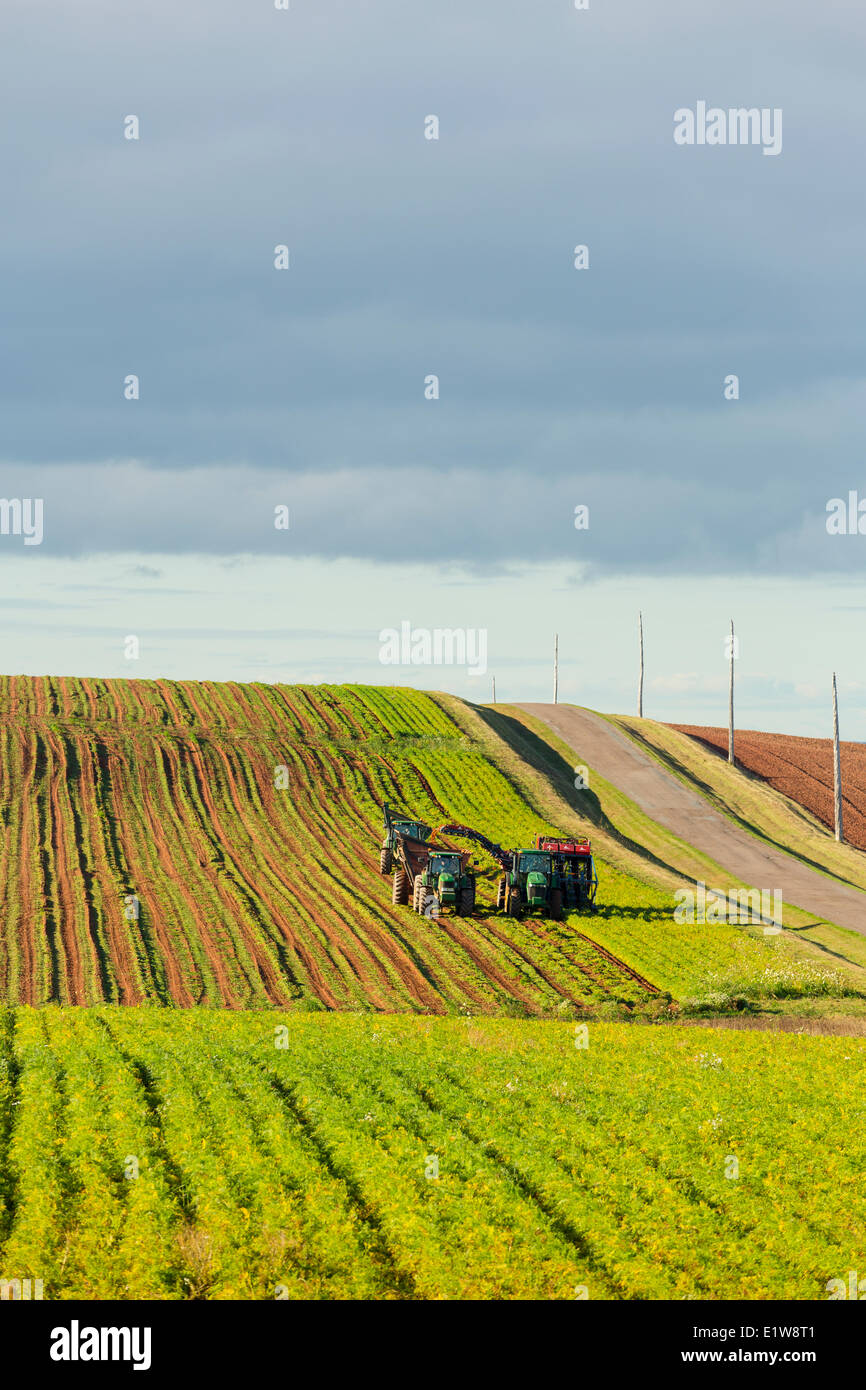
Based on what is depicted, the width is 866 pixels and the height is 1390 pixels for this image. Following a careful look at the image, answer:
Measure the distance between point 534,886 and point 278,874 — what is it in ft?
39.8

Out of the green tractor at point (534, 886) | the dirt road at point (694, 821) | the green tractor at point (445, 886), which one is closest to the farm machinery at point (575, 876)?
the green tractor at point (534, 886)

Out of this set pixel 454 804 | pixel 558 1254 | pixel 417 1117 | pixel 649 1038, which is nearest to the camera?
pixel 558 1254

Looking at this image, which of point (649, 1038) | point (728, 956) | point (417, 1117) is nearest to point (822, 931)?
point (728, 956)

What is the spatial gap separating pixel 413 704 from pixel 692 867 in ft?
98.5

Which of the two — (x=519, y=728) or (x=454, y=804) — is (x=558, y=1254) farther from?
(x=519, y=728)

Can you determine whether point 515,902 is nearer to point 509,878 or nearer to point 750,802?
point 509,878

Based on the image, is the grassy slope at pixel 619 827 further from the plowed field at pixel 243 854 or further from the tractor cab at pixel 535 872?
the tractor cab at pixel 535 872

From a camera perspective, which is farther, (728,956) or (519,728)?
(519,728)

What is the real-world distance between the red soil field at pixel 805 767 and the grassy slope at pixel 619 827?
15.6 meters

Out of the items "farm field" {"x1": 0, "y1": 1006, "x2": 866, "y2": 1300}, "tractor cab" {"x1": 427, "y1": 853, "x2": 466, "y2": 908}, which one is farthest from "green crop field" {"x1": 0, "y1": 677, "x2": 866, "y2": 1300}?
"tractor cab" {"x1": 427, "y1": 853, "x2": 466, "y2": 908}

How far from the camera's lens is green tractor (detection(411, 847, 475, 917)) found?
43.7m

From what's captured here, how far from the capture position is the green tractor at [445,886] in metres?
43.7

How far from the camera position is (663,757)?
83562 millimetres

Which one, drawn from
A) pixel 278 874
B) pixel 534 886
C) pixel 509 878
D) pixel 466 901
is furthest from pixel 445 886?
pixel 278 874
